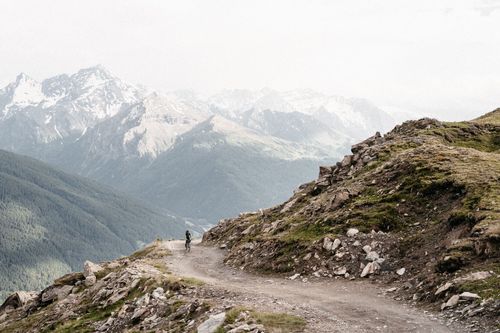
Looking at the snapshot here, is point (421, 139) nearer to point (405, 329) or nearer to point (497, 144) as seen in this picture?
point (497, 144)

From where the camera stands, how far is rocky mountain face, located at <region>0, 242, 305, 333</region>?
82.7 feet

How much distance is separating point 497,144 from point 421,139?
8.71m

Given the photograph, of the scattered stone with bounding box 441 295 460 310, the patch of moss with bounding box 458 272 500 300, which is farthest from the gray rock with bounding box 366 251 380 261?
the scattered stone with bounding box 441 295 460 310

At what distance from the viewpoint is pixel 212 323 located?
2566 centimetres

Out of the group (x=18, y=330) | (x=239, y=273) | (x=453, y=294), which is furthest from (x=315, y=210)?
(x=18, y=330)

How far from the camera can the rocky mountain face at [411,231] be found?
25.9 m

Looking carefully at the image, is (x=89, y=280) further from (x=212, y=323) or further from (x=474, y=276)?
(x=474, y=276)

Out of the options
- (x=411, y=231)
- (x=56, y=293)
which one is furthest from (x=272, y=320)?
(x=56, y=293)

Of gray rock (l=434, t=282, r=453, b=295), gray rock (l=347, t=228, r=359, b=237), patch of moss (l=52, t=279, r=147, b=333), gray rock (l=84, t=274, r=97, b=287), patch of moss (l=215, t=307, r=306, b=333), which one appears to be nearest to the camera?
patch of moss (l=215, t=307, r=306, b=333)

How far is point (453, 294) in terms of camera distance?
24.8 metres

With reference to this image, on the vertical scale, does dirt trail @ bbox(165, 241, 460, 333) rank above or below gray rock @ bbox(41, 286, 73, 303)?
above

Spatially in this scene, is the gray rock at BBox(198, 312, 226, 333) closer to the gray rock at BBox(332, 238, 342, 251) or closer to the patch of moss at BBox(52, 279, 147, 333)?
the patch of moss at BBox(52, 279, 147, 333)

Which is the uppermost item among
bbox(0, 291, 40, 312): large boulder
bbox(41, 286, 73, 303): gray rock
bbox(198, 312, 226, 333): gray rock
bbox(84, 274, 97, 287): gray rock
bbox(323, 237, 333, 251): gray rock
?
bbox(323, 237, 333, 251): gray rock

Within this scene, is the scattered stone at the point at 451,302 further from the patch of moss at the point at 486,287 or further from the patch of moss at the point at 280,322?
the patch of moss at the point at 280,322
